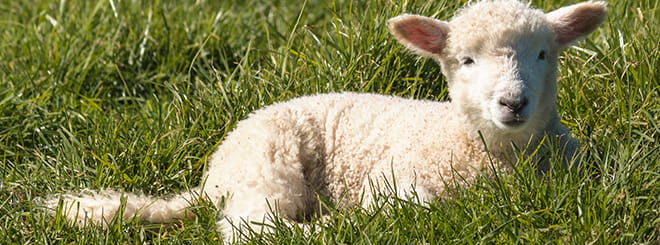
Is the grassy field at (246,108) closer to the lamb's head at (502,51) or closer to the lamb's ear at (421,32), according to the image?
the lamb's head at (502,51)

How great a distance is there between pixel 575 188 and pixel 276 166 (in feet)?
4.78

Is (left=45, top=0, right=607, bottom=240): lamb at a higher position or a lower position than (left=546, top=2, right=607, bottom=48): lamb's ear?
lower

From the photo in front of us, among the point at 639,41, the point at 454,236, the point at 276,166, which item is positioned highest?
the point at 639,41

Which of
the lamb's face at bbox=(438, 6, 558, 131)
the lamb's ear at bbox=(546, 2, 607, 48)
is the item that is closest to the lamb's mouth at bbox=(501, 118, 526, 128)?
the lamb's face at bbox=(438, 6, 558, 131)

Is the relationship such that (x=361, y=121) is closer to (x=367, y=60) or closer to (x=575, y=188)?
(x=367, y=60)

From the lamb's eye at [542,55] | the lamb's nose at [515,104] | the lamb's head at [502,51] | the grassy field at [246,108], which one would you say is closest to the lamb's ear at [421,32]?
the lamb's head at [502,51]

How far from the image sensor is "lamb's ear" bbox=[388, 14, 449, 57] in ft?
13.8

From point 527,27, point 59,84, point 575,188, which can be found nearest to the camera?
point 575,188

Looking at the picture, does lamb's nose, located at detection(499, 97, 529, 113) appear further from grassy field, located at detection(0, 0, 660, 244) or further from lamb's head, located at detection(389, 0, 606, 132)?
grassy field, located at detection(0, 0, 660, 244)

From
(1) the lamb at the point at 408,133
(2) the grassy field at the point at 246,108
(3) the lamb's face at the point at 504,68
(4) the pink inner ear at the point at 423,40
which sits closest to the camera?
(2) the grassy field at the point at 246,108

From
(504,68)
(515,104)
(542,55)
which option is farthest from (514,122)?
(542,55)

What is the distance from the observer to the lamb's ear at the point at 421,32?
4207 mm

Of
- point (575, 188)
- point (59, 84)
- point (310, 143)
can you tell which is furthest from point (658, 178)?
point (59, 84)

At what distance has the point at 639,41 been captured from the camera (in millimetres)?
4977
